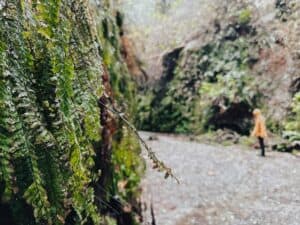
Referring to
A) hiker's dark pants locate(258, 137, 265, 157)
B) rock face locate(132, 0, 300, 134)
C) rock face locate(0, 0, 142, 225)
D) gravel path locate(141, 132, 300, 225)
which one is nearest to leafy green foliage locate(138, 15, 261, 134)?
rock face locate(132, 0, 300, 134)

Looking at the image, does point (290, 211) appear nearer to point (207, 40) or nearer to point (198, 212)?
point (198, 212)

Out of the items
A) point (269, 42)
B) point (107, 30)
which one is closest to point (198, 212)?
point (107, 30)

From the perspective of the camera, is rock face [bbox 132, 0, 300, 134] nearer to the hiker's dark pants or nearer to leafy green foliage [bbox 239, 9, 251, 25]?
leafy green foliage [bbox 239, 9, 251, 25]

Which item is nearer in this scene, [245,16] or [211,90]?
[245,16]

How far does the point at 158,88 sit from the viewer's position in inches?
521

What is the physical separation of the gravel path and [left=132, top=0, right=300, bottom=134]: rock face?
1.59 metres

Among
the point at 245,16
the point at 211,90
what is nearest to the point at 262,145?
the point at 211,90

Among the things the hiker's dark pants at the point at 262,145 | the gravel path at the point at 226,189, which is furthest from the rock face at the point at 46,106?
the hiker's dark pants at the point at 262,145

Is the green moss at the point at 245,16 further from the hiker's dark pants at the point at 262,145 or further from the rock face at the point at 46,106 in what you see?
the rock face at the point at 46,106

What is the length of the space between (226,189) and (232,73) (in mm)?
5141

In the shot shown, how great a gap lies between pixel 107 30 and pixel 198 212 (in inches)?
110

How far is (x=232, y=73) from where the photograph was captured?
1116cm

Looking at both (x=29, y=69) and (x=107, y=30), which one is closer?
(x=29, y=69)

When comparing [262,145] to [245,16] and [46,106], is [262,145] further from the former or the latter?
[46,106]
